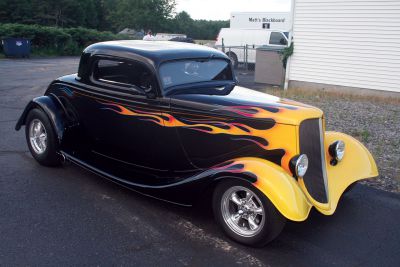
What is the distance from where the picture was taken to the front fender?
4340 mm

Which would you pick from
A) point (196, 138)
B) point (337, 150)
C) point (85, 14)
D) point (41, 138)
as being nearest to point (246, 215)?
point (196, 138)

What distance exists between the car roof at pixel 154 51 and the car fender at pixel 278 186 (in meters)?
1.59

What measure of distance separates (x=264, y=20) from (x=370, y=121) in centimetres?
1764

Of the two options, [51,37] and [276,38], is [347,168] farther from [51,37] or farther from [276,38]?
[51,37]

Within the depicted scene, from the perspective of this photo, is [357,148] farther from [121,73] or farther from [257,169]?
[121,73]

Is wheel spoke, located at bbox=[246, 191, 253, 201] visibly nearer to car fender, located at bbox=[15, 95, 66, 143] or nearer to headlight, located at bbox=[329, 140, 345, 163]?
headlight, located at bbox=[329, 140, 345, 163]

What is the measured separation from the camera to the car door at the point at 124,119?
445 cm

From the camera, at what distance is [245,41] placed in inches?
883

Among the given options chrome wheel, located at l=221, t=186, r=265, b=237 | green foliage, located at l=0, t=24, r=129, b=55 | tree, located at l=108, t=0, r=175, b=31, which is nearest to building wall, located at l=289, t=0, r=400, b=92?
chrome wheel, located at l=221, t=186, r=265, b=237

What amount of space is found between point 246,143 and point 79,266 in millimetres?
1846

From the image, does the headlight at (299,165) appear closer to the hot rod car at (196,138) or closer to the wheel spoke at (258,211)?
the hot rod car at (196,138)

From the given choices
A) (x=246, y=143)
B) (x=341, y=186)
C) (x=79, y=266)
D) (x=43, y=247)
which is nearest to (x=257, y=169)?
(x=246, y=143)

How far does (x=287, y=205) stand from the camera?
3412 mm

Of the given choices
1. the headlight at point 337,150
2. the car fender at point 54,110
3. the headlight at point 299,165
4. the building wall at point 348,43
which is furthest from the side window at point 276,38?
the headlight at point 299,165
